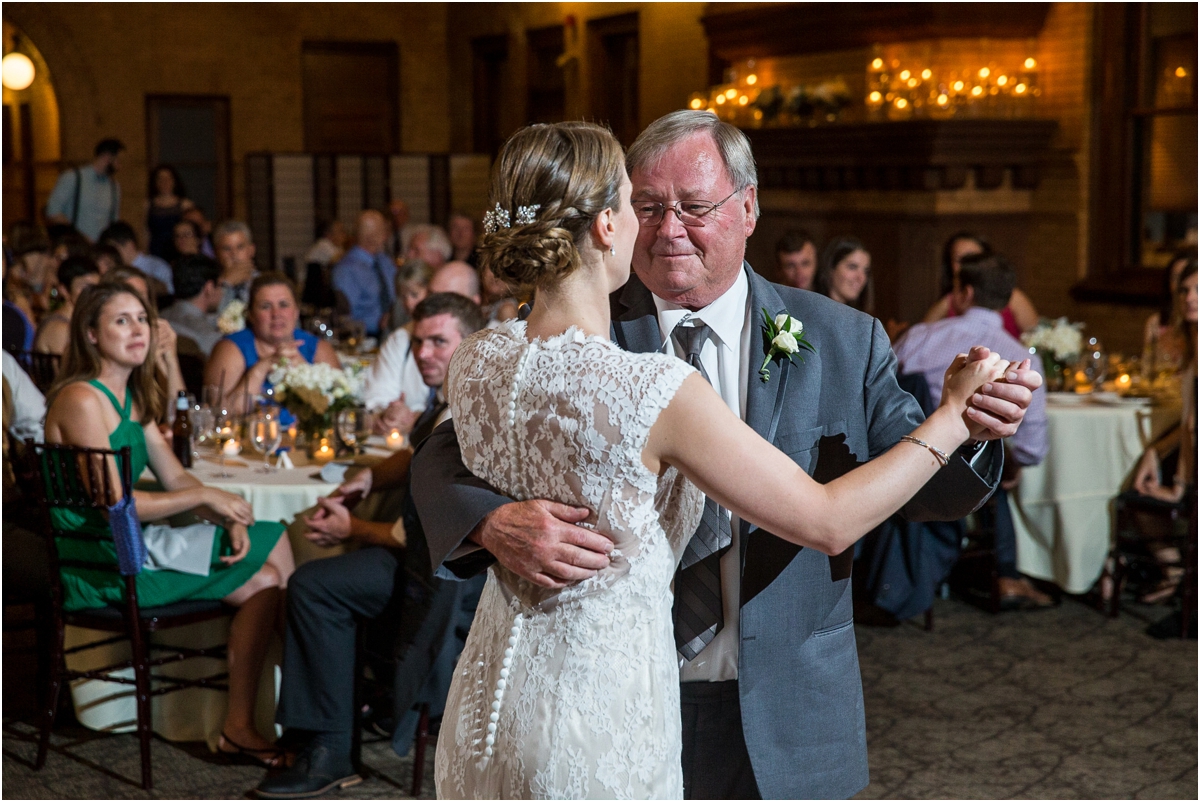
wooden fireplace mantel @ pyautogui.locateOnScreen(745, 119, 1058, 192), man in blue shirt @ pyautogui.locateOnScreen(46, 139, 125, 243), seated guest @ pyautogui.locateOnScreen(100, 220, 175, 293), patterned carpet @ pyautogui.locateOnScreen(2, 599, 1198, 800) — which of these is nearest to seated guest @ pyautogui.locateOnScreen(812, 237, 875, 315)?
patterned carpet @ pyautogui.locateOnScreen(2, 599, 1198, 800)

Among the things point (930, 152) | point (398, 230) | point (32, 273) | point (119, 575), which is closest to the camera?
point (119, 575)

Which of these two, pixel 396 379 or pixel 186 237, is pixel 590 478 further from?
pixel 186 237

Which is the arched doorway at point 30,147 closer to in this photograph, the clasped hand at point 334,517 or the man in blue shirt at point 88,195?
the man in blue shirt at point 88,195

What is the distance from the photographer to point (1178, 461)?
5324 millimetres

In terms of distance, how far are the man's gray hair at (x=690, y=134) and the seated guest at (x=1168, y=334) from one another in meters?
3.86

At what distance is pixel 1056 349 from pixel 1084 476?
675 millimetres

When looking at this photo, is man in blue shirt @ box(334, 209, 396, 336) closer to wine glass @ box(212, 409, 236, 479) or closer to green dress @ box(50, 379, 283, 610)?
wine glass @ box(212, 409, 236, 479)

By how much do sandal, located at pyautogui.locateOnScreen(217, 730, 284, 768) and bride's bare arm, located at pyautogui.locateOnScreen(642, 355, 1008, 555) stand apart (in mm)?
2580

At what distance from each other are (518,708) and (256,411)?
122 inches

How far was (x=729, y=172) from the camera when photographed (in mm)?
2059

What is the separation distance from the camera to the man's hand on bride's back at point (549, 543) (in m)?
1.63

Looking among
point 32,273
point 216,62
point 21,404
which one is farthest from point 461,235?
point 216,62

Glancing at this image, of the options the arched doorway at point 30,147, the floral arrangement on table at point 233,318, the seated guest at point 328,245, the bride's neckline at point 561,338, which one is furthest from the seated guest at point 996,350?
the arched doorway at point 30,147

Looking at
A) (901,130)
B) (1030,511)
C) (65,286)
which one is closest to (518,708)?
(1030,511)
